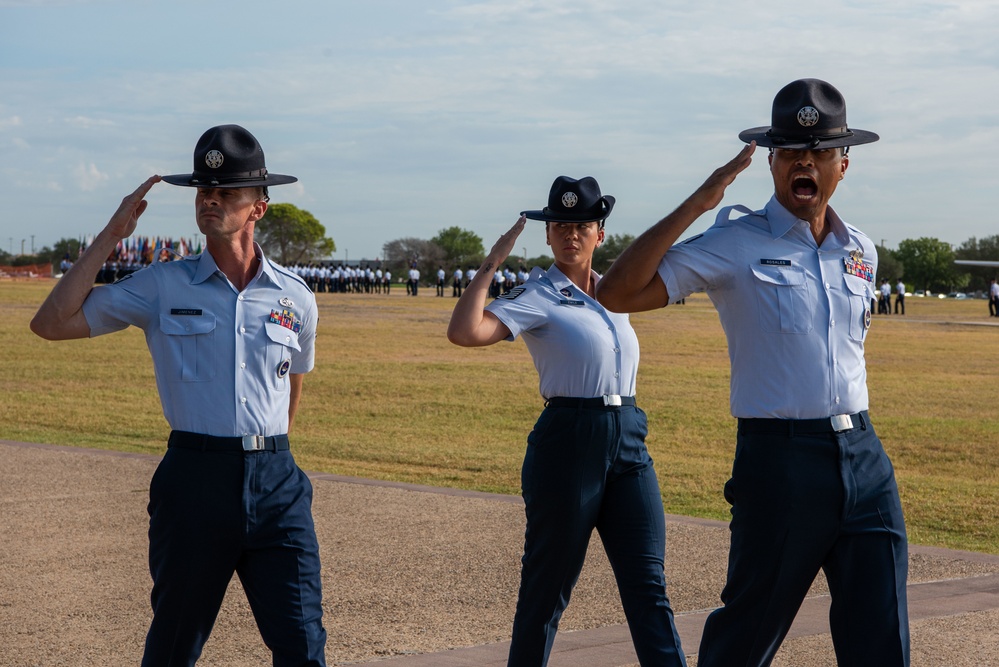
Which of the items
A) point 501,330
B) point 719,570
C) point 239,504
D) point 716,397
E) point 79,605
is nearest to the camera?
point 239,504

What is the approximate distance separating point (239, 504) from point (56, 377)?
56.8 ft

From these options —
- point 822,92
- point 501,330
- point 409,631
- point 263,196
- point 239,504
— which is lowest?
point 409,631

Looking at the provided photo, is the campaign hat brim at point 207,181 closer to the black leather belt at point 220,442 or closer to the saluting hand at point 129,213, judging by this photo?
the saluting hand at point 129,213

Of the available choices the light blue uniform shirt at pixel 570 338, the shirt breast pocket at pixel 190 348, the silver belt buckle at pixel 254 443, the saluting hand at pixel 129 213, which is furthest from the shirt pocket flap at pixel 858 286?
the saluting hand at pixel 129 213

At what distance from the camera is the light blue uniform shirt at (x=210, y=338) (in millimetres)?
4172

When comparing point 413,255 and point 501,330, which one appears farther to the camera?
point 413,255

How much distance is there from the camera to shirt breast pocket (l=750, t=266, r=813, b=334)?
3982 millimetres

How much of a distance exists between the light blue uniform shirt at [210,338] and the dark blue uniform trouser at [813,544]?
1499 millimetres

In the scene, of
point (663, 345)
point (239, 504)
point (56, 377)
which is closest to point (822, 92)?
point (239, 504)

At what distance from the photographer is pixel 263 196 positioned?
4461mm

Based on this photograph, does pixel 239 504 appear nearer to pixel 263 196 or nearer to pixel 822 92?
pixel 263 196

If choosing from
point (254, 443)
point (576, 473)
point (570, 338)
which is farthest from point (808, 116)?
point (254, 443)

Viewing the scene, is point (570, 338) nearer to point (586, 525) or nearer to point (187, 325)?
point (586, 525)

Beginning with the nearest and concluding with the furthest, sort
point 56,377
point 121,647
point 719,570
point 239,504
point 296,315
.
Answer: point 239,504 → point 296,315 → point 121,647 → point 719,570 → point 56,377
